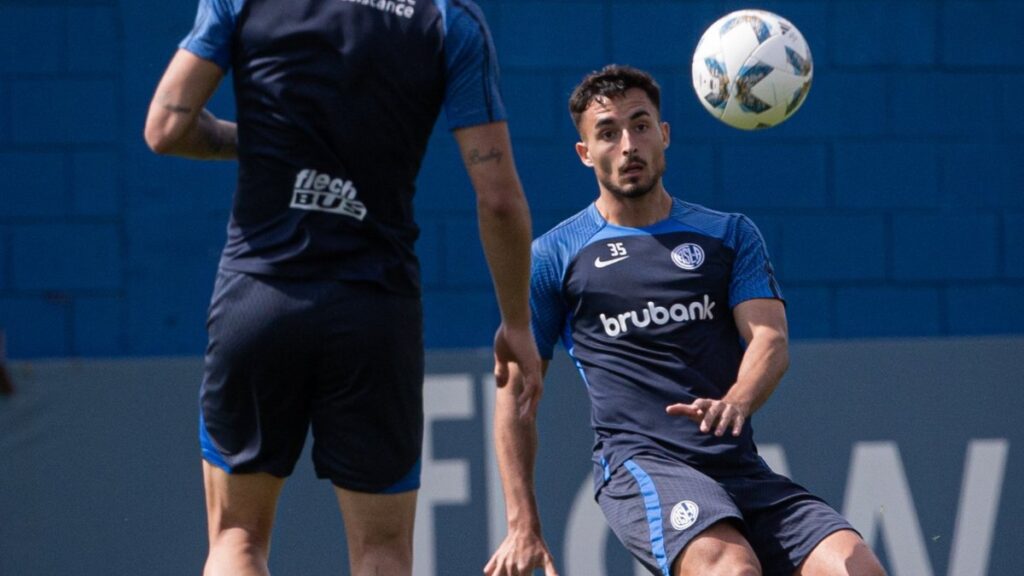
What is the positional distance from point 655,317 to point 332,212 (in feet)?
3.89

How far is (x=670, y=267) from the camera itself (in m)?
3.78

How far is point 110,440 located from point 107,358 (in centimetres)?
48

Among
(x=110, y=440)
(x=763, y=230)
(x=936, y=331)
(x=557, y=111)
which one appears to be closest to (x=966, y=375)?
(x=936, y=331)

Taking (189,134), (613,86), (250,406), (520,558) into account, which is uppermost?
(613,86)

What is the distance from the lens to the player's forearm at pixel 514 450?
3664 millimetres

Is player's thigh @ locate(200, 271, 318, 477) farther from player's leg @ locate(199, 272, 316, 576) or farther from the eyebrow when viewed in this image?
the eyebrow

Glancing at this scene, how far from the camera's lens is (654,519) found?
3492 millimetres

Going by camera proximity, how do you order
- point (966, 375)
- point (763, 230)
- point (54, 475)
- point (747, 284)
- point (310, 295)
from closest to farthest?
point (310, 295) < point (747, 284) < point (54, 475) < point (966, 375) < point (763, 230)

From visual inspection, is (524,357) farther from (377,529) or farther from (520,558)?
(520,558)

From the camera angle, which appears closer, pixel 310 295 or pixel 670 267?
pixel 310 295

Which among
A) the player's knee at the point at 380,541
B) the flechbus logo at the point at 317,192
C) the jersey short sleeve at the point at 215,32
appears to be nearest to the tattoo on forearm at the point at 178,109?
the jersey short sleeve at the point at 215,32

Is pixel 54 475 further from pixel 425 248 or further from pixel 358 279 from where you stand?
pixel 358 279

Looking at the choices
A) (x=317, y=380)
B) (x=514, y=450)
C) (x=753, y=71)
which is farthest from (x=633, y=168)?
(x=317, y=380)

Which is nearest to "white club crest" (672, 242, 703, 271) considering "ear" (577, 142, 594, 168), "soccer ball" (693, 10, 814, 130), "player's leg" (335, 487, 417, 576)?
"ear" (577, 142, 594, 168)
